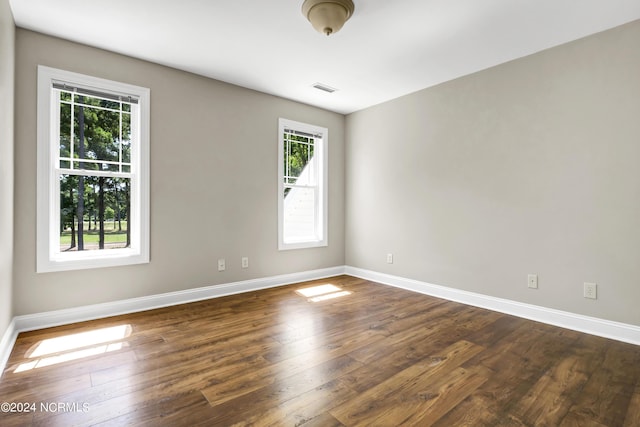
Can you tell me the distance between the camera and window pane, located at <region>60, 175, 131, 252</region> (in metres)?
3.04

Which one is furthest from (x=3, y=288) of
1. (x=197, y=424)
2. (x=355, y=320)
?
(x=355, y=320)

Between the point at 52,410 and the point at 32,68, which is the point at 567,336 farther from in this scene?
the point at 32,68

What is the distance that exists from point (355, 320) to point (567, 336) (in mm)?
1780

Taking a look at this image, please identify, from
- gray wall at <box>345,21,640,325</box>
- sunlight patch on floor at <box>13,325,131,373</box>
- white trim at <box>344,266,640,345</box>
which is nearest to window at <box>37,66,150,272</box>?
sunlight patch on floor at <box>13,325,131,373</box>

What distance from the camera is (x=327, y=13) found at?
2.36 meters

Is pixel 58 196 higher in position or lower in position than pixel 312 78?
lower

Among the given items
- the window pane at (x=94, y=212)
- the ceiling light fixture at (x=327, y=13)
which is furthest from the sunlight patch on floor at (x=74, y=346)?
the ceiling light fixture at (x=327, y=13)

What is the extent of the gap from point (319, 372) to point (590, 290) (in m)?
2.48

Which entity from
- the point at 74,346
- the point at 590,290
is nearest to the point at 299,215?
the point at 74,346

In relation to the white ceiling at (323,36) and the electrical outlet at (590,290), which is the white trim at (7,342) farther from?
the electrical outlet at (590,290)

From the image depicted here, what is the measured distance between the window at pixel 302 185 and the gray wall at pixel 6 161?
8.76 ft

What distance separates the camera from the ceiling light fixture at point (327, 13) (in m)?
2.31

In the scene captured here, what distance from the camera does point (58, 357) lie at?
2.31m

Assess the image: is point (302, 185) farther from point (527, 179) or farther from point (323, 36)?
point (527, 179)
